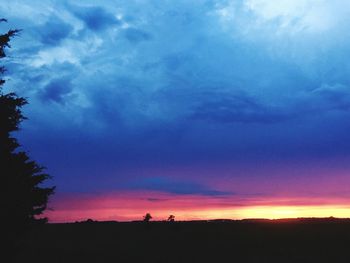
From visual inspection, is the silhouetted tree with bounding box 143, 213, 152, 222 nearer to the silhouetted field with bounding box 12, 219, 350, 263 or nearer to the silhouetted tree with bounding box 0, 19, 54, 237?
the silhouetted field with bounding box 12, 219, 350, 263

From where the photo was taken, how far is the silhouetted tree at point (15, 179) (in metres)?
20.5

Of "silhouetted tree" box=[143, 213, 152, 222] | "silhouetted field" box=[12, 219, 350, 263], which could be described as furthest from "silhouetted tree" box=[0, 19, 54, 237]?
"silhouetted tree" box=[143, 213, 152, 222]

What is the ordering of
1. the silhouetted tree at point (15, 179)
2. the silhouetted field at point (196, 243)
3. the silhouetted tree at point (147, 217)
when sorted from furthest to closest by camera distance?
1. the silhouetted tree at point (147, 217)
2. the silhouetted field at point (196, 243)
3. the silhouetted tree at point (15, 179)

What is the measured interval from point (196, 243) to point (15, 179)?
85.9 ft

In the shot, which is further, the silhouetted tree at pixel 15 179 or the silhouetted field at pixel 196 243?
the silhouetted field at pixel 196 243

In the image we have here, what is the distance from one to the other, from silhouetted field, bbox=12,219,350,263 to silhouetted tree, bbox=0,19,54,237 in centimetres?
760

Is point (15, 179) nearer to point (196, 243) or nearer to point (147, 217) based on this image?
point (196, 243)

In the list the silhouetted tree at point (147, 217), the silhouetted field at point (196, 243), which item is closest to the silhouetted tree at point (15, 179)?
the silhouetted field at point (196, 243)

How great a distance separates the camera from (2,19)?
22.8m

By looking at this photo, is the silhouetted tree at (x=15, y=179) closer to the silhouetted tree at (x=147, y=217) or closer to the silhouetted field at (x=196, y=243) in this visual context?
the silhouetted field at (x=196, y=243)

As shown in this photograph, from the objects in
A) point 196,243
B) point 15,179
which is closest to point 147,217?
point 196,243

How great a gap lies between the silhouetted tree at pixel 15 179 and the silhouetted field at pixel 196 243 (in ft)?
24.9

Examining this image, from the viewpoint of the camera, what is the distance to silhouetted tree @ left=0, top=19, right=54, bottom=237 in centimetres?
2053

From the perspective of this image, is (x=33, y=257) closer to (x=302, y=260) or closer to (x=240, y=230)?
(x=302, y=260)
